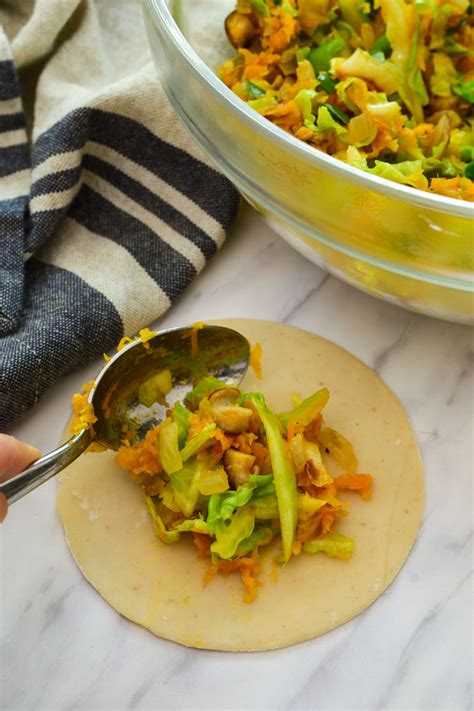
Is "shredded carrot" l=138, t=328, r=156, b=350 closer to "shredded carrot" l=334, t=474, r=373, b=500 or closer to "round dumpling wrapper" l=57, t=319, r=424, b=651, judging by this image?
"round dumpling wrapper" l=57, t=319, r=424, b=651

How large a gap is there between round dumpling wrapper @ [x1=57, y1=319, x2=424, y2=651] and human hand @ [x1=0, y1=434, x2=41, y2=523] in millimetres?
178

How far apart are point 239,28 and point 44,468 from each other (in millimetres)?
878

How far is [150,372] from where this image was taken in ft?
4.46

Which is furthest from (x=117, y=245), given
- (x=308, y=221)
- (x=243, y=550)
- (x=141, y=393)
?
(x=243, y=550)

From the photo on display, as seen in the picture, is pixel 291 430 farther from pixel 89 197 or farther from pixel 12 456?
pixel 89 197

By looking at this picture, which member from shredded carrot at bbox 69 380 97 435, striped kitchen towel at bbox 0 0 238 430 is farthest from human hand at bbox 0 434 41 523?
striped kitchen towel at bbox 0 0 238 430

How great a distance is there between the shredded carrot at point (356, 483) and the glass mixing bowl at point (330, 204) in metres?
0.29

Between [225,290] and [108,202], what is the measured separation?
279 mm

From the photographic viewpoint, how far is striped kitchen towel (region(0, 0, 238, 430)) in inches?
56.3

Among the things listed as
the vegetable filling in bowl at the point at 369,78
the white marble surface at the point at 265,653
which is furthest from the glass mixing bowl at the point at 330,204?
the white marble surface at the point at 265,653

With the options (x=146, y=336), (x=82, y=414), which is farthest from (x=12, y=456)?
(x=146, y=336)

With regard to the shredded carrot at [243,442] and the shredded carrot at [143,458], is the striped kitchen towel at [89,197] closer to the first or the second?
the shredded carrot at [143,458]

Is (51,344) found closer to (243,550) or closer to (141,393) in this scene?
(141,393)

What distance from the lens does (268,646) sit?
1167mm
